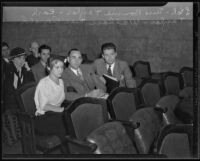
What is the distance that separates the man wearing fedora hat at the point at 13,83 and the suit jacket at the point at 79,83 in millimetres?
614

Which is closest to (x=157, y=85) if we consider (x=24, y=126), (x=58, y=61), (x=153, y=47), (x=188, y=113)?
(x=188, y=113)

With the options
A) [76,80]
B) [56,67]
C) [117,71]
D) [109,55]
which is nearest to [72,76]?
[76,80]

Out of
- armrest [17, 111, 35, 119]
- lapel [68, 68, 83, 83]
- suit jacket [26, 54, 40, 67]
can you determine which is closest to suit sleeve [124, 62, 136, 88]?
lapel [68, 68, 83, 83]

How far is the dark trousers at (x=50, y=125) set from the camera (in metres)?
2.98

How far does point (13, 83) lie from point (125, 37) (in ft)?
13.7

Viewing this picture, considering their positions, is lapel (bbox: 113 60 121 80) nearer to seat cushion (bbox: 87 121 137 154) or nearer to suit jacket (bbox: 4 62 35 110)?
suit jacket (bbox: 4 62 35 110)

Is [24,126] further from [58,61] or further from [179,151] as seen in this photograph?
[179,151]

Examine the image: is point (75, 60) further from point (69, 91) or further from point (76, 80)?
point (69, 91)

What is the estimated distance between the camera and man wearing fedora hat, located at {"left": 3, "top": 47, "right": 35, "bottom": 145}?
3.69 meters

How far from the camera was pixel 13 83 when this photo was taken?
3754mm

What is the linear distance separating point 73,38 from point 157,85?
4.30 meters

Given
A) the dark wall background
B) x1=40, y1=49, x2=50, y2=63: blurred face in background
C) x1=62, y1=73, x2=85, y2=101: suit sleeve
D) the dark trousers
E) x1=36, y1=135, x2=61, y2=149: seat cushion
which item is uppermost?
the dark wall background

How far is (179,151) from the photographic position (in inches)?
71.4

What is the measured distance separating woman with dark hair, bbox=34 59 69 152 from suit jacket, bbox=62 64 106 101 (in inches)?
5.3
